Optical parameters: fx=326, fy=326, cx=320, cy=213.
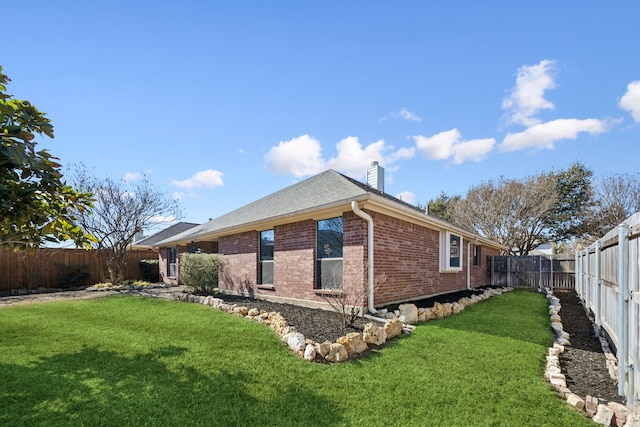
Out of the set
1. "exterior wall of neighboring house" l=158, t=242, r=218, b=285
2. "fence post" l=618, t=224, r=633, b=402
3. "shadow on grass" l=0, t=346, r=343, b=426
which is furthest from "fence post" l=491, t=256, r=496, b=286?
"shadow on grass" l=0, t=346, r=343, b=426

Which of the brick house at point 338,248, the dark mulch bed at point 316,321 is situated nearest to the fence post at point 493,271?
the brick house at point 338,248

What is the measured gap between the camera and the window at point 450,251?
12047mm

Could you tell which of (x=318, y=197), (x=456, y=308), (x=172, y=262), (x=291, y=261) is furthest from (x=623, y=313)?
(x=172, y=262)

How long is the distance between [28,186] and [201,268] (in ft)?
30.4

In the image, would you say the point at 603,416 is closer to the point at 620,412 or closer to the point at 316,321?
the point at 620,412

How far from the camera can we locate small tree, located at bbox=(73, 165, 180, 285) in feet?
55.0

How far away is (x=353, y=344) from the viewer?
5.40 meters

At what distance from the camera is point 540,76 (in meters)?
9.72

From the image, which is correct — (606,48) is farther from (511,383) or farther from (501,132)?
(511,383)

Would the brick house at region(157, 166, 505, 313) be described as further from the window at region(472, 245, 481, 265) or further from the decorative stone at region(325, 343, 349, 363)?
the window at region(472, 245, 481, 265)

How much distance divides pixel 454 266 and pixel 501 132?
665cm

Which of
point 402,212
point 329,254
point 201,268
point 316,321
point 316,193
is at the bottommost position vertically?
point 316,321

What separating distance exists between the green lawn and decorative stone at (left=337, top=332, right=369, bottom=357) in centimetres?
27

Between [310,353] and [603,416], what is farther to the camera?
[310,353]
